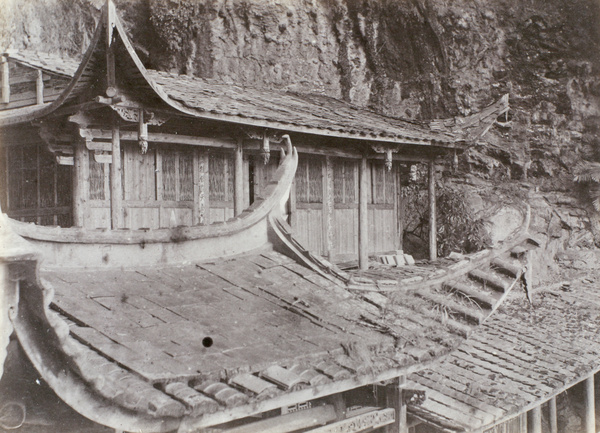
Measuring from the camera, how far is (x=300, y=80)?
1880cm

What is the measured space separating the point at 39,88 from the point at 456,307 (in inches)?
394

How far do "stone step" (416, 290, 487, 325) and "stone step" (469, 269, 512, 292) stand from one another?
60 cm

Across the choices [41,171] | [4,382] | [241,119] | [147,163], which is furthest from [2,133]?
[4,382]

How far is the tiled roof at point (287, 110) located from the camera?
9.00m

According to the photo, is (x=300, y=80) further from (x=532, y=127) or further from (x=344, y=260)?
(x=344, y=260)

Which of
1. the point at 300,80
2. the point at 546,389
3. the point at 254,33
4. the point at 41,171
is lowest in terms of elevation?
the point at 546,389

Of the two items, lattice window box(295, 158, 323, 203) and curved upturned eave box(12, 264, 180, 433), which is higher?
lattice window box(295, 158, 323, 203)

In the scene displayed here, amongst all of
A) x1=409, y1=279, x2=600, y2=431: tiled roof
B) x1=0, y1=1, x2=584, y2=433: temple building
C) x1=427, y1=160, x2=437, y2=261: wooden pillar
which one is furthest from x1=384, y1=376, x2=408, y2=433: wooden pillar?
x1=427, y1=160, x2=437, y2=261: wooden pillar

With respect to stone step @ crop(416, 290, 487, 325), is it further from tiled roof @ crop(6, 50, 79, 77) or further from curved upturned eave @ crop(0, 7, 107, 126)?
tiled roof @ crop(6, 50, 79, 77)

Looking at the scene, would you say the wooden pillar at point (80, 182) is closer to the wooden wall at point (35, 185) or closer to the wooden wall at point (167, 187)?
the wooden wall at point (167, 187)

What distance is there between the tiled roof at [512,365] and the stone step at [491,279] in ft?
3.51

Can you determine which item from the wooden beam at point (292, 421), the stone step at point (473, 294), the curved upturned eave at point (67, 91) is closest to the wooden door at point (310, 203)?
the curved upturned eave at point (67, 91)

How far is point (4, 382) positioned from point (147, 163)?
7307mm

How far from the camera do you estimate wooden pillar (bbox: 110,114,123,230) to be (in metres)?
8.16
